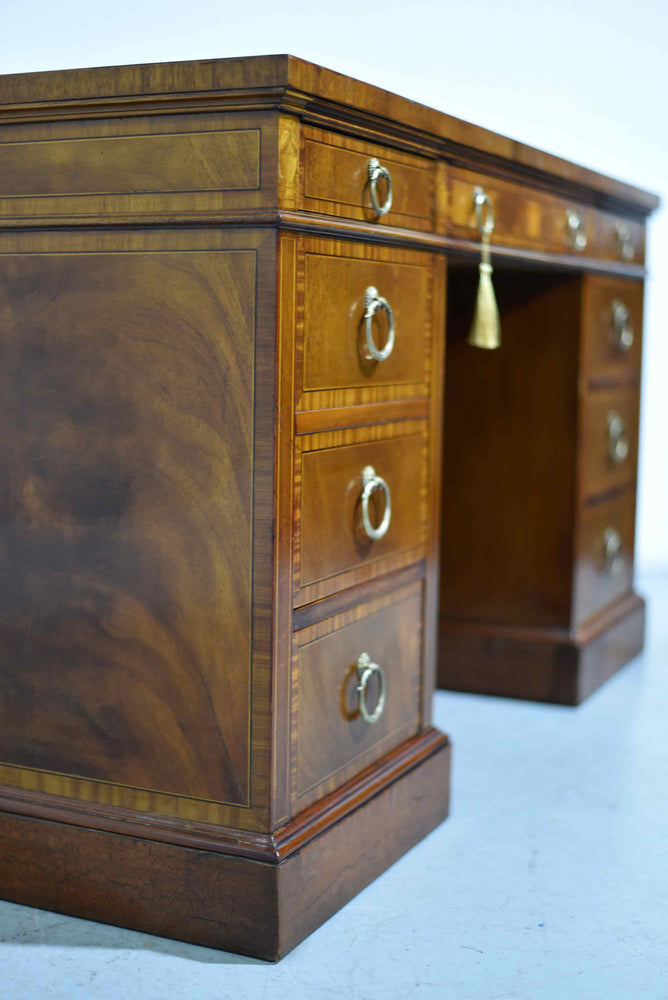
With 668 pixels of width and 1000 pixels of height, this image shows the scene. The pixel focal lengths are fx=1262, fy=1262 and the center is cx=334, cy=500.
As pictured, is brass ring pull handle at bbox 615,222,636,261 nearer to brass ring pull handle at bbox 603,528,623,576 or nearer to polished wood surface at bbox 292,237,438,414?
brass ring pull handle at bbox 603,528,623,576

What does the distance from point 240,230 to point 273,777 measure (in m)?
0.70

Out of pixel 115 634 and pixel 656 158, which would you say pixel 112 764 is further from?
pixel 656 158

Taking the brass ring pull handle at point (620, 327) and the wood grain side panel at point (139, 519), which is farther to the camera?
the brass ring pull handle at point (620, 327)

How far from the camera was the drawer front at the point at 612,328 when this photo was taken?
284 centimetres

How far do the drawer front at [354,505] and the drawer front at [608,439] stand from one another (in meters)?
0.92

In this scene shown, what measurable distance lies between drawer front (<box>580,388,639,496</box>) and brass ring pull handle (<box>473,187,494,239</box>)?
28.3 inches

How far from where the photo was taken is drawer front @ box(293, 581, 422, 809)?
1726mm

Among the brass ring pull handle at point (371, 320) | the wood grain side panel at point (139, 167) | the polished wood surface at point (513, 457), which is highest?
the wood grain side panel at point (139, 167)

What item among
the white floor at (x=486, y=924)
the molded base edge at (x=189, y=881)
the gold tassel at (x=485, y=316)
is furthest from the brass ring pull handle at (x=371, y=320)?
the white floor at (x=486, y=924)

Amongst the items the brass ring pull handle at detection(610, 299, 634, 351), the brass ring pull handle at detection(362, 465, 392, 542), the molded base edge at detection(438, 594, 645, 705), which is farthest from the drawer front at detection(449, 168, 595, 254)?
the molded base edge at detection(438, 594, 645, 705)

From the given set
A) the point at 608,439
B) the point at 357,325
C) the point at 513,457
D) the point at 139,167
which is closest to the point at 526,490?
the point at 513,457

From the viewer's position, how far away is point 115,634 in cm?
170

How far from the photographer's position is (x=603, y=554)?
3.08m

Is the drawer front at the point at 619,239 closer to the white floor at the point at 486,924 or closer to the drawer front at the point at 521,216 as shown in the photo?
the drawer front at the point at 521,216
